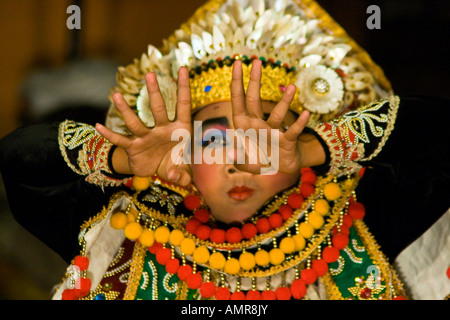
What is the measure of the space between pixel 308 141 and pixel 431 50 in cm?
128

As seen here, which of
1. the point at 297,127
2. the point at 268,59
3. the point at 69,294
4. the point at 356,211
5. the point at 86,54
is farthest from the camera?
the point at 86,54

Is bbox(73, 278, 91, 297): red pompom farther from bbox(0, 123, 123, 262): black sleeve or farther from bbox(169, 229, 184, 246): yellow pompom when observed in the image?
bbox(169, 229, 184, 246): yellow pompom

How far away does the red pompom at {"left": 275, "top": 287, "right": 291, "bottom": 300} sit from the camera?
1426mm

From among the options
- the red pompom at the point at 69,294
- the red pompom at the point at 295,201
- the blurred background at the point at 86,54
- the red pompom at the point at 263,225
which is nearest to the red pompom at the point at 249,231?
the red pompom at the point at 263,225

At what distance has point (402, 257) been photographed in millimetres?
1548

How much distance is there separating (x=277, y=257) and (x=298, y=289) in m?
0.10

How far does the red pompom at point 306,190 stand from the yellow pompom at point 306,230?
0.27 ft

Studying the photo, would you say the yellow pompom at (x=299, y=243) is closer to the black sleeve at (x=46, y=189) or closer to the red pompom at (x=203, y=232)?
the red pompom at (x=203, y=232)

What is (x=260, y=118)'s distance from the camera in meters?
1.27

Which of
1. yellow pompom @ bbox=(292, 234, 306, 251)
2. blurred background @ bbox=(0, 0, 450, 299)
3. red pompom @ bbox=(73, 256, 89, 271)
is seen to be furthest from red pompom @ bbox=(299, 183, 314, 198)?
blurred background @ bbox=(0, 0, 450, 299)

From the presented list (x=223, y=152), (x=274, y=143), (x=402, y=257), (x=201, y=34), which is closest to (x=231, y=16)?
(x=201, y=34)

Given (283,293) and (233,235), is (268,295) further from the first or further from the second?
(233,235)

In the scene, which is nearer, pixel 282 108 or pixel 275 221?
pixel 282 108

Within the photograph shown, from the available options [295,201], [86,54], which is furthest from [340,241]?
[86,54]
